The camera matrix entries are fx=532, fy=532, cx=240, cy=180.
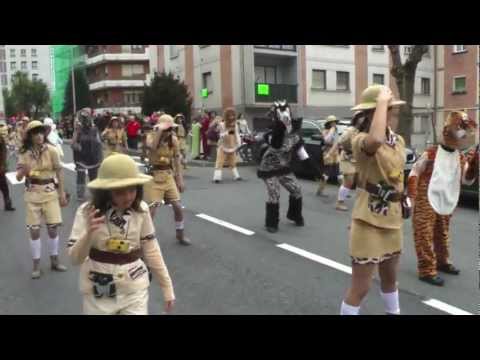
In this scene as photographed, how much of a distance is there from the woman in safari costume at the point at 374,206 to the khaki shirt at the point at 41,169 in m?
3.82

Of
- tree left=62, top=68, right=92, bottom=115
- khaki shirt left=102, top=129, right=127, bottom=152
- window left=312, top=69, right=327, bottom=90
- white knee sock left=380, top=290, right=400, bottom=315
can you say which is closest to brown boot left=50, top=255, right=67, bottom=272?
white knee sock left=380, top=290, right=400, bottom=315

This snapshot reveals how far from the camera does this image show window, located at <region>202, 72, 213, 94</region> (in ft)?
118

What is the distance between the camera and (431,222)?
5.70 meters

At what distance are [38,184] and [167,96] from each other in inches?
1070

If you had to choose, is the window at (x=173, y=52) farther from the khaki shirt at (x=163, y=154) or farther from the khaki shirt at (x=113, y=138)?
the khaki shirt at (x=163, y=154)

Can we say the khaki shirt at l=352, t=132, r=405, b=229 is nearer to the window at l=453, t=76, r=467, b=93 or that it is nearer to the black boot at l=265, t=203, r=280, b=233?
the black boot at l=265, t=203, r=280, b=233

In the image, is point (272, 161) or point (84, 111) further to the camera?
point (84, 111)

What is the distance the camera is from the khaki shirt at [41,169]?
614cm

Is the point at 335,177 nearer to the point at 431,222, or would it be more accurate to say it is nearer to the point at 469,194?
the point at 469,194

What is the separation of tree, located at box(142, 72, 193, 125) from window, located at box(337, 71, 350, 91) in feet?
35.2

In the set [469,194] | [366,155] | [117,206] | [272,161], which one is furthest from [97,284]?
[469,194]

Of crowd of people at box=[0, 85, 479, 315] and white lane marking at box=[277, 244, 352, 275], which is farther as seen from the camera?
white lane marking at box=[277, 244, 352, 275]
